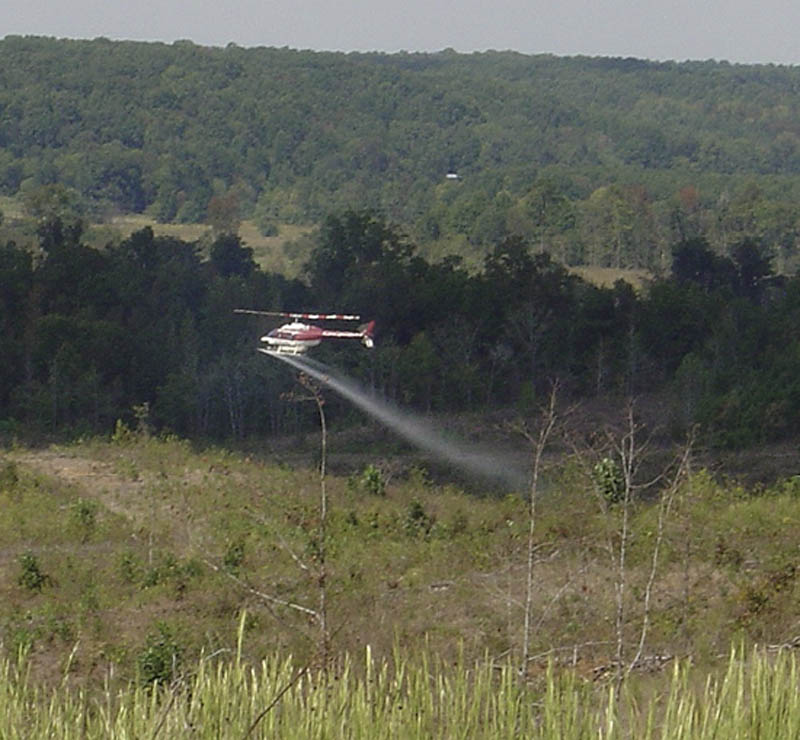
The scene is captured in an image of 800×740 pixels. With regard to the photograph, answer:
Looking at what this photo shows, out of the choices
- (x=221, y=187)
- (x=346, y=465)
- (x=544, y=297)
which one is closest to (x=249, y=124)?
(x=221, y=187)

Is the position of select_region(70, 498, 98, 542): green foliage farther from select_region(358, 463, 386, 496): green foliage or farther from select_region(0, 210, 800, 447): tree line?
select_region(0, 210, 800, 447): tree line

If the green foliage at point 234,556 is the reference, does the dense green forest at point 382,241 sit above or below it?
above

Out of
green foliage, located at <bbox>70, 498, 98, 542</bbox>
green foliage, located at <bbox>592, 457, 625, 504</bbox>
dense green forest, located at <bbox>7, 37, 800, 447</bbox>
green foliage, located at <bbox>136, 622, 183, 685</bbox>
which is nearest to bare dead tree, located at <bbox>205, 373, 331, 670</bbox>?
green foliage, located at <bbox>136, 622, 183, 685</bbox>

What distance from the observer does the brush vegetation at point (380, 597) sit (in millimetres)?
5578

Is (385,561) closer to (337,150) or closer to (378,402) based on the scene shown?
(378,402)

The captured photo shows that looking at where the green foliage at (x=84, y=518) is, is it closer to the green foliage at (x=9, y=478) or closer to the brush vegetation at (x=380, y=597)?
the brush vegetation at (x=380, y=597)

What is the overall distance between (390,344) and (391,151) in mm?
82054

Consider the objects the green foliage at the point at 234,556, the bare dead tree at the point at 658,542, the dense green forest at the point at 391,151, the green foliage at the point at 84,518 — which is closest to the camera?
the bare dead tree at the point at 658,542

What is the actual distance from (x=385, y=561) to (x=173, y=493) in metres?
5.84

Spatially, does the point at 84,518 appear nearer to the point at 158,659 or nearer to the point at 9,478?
the point at 9,478

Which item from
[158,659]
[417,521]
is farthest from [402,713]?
[417,521]

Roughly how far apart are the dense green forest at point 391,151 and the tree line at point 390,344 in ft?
81.9

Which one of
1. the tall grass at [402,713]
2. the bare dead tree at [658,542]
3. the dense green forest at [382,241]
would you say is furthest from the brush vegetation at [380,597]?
the dense green forest at [382,241]

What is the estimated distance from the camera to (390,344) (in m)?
33.0
